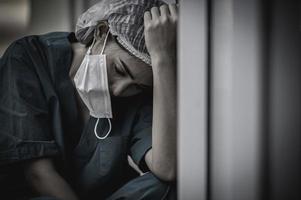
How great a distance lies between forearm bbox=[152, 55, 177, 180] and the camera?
A: 45.8 inches

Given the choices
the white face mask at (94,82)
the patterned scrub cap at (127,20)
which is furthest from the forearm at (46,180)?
the patterned scrub cap at (127,20)

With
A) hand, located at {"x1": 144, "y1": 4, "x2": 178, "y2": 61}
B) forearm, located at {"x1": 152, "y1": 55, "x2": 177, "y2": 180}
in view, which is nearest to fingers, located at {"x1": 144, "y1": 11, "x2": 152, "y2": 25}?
hand, located at {"x1": 144, "y1": 4, "x2": 178, "y2": 61}

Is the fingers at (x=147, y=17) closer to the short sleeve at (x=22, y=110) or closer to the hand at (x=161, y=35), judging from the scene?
the hand at (x=161, y=35)

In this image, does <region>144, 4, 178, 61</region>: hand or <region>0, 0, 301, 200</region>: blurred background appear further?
<region>144, 4, 178, 61</region>: hand

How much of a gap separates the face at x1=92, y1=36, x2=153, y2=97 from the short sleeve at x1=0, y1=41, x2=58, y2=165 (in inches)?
7.5

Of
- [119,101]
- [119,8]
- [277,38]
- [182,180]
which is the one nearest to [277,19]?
[277,38]

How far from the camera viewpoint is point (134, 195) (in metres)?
1.15

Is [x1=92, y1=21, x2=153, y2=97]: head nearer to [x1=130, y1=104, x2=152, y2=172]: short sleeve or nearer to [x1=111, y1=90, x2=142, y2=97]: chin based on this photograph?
[x1=111, y1=90, x2=142, y2=97]: chin

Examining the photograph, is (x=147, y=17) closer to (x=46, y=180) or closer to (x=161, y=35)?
(x=161, y=35)

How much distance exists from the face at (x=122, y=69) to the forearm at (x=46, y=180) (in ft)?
0.86

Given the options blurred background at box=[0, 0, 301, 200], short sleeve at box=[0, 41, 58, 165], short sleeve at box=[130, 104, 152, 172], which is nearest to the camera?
blurred background at box=[0, 0, 301, 200]

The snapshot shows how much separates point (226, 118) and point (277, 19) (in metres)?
0.18

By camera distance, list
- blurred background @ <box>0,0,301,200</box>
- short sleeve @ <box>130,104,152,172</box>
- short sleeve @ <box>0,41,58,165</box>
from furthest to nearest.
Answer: short sleeve @ <box>130,104,152,172</box> < short sleeve @ <box>0,41,58,165</box> < blurred background @ <box>0,0,301,200</box>

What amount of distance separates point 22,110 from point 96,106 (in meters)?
0.20
